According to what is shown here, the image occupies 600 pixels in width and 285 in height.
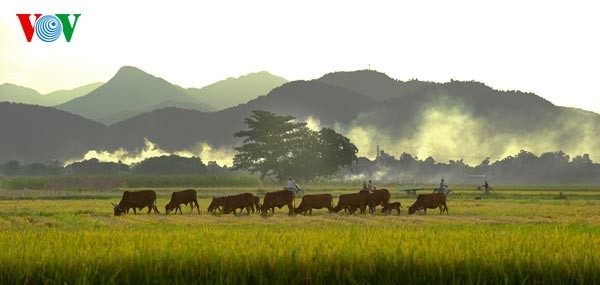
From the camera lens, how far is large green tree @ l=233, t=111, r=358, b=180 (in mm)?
106625

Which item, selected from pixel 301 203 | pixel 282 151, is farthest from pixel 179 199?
pixel 282 151

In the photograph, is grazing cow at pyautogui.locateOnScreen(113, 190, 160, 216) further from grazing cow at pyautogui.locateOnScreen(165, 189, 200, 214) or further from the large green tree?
the large green tree

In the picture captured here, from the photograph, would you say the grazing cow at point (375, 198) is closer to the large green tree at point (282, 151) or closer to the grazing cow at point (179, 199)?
the grazing cow at point (179, 199)

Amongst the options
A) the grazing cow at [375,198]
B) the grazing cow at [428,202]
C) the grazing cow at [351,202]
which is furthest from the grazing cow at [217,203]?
the grazing cow at [428,202]

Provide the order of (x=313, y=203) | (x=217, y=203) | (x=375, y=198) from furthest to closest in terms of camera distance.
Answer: (x=217, y=203)
(x=375, y=198)
(x=313, y=203)

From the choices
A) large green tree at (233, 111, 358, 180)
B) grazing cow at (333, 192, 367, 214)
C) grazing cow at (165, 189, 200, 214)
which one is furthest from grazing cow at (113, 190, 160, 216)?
large green tree at (233, 111, 358, 180)

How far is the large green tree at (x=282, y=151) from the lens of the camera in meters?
107

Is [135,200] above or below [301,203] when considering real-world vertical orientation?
above

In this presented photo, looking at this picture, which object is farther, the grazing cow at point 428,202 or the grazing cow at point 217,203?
the grazing cow at point 217,203

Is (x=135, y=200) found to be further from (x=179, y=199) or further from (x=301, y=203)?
(x=301, y=203)

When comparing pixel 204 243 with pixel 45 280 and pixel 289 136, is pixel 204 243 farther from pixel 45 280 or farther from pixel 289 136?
pixel 289 136

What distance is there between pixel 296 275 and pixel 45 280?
365 cm

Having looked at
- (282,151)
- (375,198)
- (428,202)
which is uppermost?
(282,151)

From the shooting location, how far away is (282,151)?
107 metres
